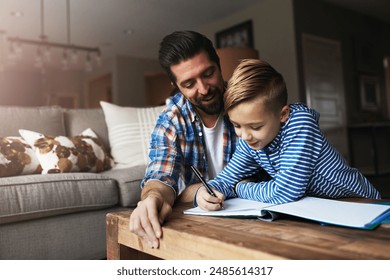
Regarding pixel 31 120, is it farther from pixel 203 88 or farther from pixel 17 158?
pixel 203 88

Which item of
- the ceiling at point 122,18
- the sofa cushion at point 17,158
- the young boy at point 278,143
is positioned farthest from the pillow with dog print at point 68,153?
the young boy at point 278,143

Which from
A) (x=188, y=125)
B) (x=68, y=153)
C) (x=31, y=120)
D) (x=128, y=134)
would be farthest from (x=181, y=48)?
(x=31, y=120)

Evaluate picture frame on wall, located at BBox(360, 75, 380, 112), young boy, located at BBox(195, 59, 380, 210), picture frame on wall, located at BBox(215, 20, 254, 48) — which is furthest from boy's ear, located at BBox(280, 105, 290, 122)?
picture frame on wall, located at BBox(360, 75, 380, 112)

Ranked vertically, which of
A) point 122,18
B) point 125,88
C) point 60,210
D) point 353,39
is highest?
point 353,39

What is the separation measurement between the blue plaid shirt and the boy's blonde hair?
0.26 meters

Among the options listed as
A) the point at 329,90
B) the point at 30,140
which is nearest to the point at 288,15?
the point at 329,90

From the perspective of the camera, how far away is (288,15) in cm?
296

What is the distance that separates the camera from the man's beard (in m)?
0.86

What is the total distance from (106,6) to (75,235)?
1.58m

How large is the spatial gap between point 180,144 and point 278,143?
1.10 feet

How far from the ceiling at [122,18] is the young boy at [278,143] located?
722mm

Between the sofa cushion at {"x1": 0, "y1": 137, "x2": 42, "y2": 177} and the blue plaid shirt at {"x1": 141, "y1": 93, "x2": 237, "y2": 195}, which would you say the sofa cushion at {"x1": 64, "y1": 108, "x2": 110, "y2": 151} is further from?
the blue plaid shirt at {"x1": 141, "y1": 93, "x2": 237, "y2": 195}

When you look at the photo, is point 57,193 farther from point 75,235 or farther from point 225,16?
point 225,16

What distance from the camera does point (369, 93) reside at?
13.7ft
